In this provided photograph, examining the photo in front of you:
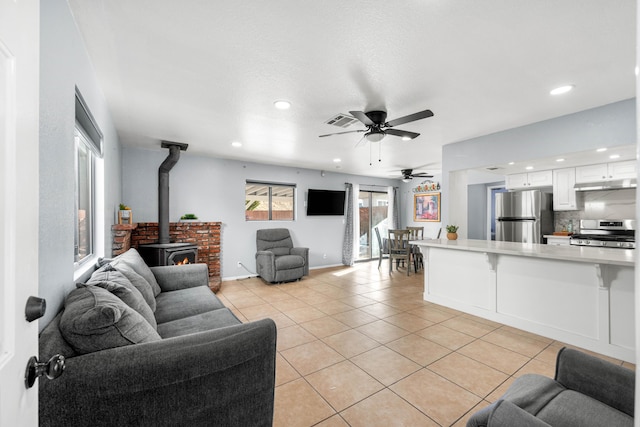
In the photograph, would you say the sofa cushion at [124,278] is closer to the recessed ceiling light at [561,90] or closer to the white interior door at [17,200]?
the white interior door at [17,200]

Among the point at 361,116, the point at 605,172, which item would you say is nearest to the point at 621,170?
the point at 605,172

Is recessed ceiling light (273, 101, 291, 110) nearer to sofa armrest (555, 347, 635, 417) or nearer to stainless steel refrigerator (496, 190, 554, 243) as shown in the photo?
sofa armrest (555, 347, 635, 417)

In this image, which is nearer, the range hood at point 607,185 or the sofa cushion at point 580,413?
the sofa cushion at point 580,413

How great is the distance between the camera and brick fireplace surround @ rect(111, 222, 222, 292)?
467cm

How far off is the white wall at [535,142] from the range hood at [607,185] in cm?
196

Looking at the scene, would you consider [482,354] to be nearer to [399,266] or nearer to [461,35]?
[461,35]

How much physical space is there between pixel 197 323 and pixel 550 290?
135 inches

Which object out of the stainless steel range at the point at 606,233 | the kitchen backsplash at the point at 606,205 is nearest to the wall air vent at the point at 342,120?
the stainless steel range at the point at 606,233

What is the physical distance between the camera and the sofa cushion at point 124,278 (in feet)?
6.20

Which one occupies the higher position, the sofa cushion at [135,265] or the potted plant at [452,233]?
the potted plant at [452,233]

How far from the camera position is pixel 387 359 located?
2465mm

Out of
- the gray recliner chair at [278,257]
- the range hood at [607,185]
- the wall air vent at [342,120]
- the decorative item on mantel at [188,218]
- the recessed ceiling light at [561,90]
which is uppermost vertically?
the recessed ceiling light at [561,90]

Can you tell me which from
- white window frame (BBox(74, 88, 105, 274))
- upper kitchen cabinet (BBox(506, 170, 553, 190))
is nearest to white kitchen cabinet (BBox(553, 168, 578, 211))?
upper kitchen cabinet (BBox(506, 170, 553, 190))

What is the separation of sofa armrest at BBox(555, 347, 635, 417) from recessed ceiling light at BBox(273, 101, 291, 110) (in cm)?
286
